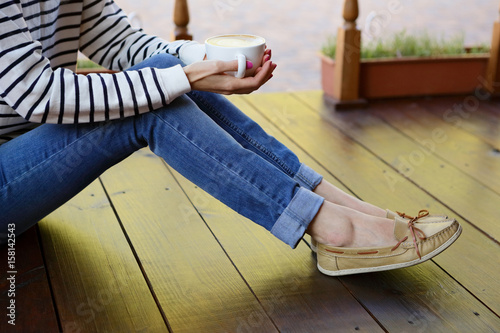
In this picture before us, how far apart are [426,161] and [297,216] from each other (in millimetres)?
885

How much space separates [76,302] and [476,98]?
6.18 ft

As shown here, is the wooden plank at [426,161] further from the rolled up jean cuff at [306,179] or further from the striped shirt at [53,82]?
the striped shirt at [53,82]

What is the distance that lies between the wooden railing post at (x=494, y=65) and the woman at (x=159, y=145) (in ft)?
4.56

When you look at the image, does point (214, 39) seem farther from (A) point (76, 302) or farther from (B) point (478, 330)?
(B) point (478, 330)

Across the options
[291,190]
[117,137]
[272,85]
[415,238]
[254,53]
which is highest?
[254,53]

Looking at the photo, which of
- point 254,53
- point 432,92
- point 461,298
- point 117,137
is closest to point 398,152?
point 432,92

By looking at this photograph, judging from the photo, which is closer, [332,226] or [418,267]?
[332,226]

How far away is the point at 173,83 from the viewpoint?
3.86ft

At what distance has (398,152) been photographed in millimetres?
2047

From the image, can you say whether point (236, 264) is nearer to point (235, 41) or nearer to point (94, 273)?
point (94, 273)

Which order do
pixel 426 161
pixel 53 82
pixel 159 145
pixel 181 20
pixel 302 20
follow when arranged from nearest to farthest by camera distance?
pixel 53 82, pixel 159 145, pixel 426 161, pixel 181 20, pixel 302 20

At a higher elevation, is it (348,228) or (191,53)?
(191,53)

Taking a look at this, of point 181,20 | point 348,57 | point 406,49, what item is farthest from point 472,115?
point 181,20

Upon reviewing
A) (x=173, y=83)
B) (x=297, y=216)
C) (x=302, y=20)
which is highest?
(x=173, y=83)
